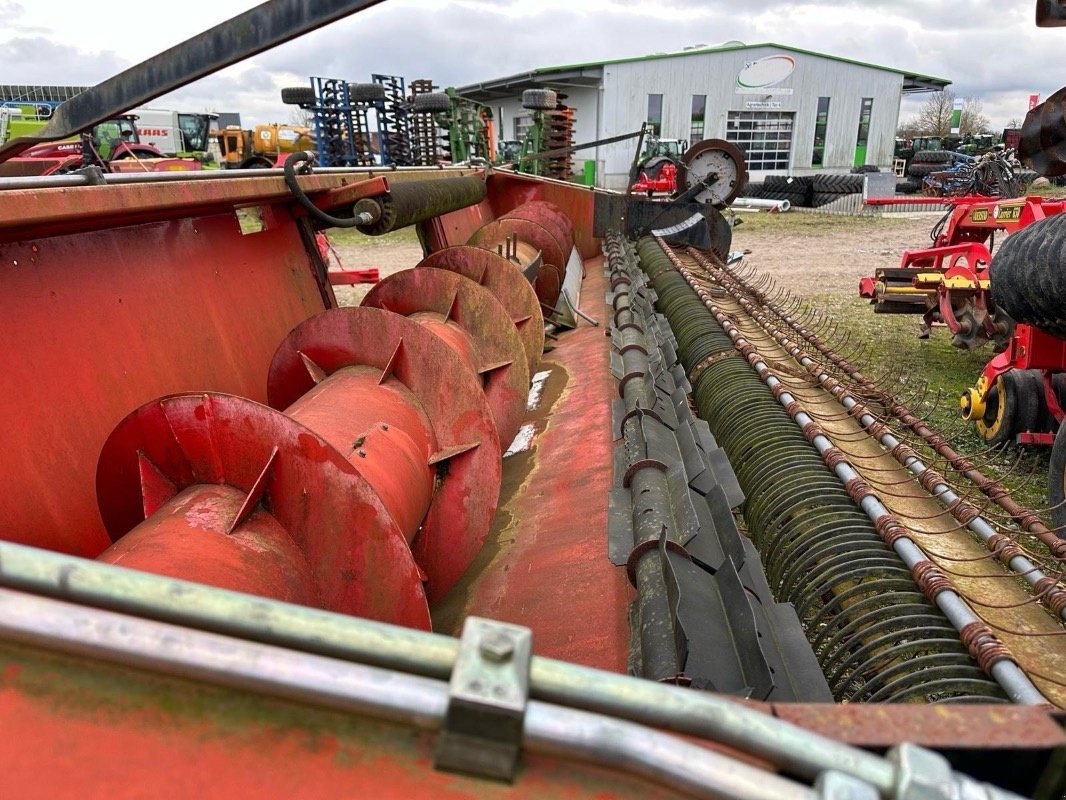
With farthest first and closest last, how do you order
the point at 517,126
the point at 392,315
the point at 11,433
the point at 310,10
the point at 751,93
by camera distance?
the point at 517,126, the point at 751,93, the point at 392,315, the point at 11,433, the point at 310,10

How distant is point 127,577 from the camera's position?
0.68 metres

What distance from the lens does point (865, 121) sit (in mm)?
29484

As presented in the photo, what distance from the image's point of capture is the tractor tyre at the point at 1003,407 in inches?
172

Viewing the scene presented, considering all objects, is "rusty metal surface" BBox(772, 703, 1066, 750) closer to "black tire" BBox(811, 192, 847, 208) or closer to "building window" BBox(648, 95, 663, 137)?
"black tire" BBox(811, 192, 847, 208)

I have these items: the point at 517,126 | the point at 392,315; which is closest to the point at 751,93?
the point at 517,126

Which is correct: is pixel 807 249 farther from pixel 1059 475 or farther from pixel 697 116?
pixel 697 116

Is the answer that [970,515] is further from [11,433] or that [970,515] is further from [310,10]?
[11,433]

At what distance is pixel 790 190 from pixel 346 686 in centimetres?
2581

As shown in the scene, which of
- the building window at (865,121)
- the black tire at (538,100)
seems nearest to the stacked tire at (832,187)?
the building window at (865,121)

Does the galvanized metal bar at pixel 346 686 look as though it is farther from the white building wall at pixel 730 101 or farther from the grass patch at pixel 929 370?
the white building wall at pixel 730 101

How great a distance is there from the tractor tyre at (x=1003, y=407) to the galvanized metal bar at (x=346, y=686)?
4403 mm

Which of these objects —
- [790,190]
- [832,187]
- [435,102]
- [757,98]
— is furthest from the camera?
[757,98]

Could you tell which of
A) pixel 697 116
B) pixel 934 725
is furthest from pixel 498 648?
pixel 697 116

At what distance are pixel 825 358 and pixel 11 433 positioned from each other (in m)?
3.24
